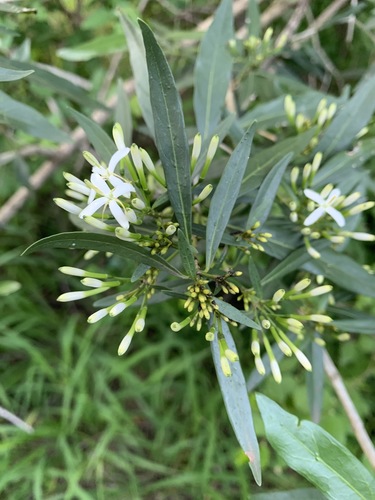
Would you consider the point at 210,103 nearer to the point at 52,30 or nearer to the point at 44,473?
the point at 52,30

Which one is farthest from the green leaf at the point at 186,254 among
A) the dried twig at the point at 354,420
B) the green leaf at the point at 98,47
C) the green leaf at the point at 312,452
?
the green leaf at the point at 98,47

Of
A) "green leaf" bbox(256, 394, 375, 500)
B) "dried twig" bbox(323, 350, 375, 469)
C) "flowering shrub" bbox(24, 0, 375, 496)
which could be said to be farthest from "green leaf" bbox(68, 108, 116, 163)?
"dried twig" bbox(323, 350, 375, 469)

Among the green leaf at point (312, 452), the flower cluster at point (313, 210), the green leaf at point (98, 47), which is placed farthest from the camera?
the green leaf at point (98, 47)

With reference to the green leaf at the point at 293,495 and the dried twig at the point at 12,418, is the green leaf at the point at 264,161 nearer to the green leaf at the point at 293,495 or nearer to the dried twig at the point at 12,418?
the green leaf at the point at 293,495

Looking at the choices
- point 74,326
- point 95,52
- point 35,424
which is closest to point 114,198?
point 95,52

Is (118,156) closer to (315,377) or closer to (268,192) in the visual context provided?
(268,192)

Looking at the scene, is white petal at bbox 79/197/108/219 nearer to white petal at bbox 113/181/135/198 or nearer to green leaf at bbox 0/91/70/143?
white petal at bbox 113/181/135/198

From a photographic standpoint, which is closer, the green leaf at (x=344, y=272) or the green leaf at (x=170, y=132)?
the green leaf at (x=170, y=132)
